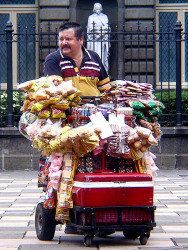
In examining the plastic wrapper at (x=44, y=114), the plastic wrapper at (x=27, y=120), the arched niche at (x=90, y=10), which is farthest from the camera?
the arched niche at (x=90, y=10)

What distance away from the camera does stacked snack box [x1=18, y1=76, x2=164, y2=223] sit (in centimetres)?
617

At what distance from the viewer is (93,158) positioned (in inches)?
250

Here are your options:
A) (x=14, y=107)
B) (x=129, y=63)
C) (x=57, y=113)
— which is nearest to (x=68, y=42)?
(x=57, y=113)

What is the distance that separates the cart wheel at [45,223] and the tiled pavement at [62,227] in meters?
0.06

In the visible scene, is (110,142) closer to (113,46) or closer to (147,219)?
(147,219)

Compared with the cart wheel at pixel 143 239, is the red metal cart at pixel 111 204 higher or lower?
higher

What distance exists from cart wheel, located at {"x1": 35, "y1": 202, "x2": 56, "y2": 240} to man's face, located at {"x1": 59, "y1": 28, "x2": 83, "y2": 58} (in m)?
1.32

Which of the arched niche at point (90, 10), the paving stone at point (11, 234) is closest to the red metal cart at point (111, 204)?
the paving stone at point (11, 234)

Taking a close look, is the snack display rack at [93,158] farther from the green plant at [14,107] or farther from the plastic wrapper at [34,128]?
the green plant at [14,107]

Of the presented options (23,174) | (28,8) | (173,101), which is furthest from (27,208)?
(28,8)

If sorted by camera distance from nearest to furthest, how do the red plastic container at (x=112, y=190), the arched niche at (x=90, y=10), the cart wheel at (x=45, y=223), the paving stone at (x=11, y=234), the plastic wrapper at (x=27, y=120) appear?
1. the red plastic container at (x=112, y=190)
2. the cart wheel at (x=45, y=223)
3. the plastic wrapper at (x=27, y=120)
4. the paving stone at (x=11, y=234)
5. the arched niche at (x=90, y=10)

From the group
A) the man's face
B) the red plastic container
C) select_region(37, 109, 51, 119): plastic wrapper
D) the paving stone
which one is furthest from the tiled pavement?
the man's face

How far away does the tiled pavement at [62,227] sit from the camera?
6352mm

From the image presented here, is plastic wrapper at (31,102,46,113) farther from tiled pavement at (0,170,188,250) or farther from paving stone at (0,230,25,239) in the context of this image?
paving stone at (0,230,25,239)
